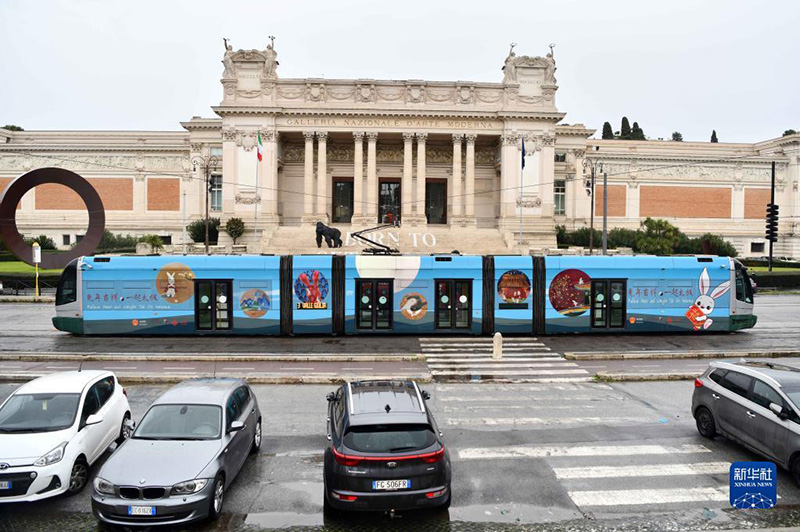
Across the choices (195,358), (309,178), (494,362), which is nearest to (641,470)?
(494,362)

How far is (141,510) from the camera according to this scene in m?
8.51

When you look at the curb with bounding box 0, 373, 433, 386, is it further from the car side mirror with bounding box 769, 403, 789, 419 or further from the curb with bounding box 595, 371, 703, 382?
the car side mirror with bounding box 769, 403, 789, 419

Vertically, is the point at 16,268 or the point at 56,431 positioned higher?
the point at 16,268

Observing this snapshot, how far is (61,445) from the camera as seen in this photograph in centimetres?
995

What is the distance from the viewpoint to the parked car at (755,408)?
10.6 m

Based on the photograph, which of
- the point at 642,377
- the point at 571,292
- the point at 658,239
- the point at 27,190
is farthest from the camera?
the point at 658,239

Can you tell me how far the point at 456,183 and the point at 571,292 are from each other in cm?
3727

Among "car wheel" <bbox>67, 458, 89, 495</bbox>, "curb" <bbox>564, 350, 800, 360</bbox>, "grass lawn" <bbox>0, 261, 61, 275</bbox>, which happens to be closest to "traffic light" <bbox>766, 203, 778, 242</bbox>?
"curb" <bbox>564, 350, 800, 360</bbox>

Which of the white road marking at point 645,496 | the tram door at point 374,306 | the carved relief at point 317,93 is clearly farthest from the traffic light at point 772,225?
the carved relief at point 317,93

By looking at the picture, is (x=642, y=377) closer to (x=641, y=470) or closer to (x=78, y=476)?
(x=641, y=470)

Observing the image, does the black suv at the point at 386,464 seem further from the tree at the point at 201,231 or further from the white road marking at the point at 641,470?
the tree at the point at 201,231

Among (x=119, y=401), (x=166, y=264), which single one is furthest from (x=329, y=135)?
(x=119, y=401)

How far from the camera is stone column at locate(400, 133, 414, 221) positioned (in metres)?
60.0

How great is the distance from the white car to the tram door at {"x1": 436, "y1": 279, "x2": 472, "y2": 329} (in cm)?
1453
